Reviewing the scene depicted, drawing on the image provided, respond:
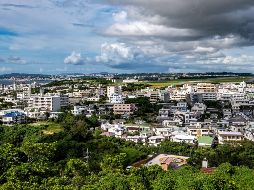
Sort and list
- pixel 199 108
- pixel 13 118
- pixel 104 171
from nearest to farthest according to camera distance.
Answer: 1. pixel 104 171
2. pixel 13 118
3. pixel 199 108

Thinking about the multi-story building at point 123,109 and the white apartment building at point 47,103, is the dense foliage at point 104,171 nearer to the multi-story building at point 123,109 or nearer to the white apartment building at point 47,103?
the multi-story building at point 123,109

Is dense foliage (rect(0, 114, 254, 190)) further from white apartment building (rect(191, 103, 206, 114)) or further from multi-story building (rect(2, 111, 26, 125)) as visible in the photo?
white apartment building (rect(191, 103, 206, 114))

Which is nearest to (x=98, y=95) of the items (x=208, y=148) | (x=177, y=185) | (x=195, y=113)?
(x=195, y=113)

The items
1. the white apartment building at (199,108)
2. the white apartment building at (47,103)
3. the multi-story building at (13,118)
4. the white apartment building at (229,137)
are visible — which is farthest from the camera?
the white apartment building at (47,103)

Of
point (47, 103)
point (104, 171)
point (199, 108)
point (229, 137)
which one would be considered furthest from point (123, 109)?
point (104, 171)

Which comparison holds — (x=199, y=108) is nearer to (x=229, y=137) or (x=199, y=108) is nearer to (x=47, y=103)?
(x=229, y=137)

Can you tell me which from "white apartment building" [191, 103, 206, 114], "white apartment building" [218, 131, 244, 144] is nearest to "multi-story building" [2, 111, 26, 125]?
"white apartment building" [191, 103, 206, 114]

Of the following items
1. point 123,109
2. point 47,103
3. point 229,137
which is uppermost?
point 47,103

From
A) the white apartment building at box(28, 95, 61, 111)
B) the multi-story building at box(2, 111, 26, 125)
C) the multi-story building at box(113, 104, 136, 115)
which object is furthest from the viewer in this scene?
the white apartment building at box(28, 95, 61, 111)

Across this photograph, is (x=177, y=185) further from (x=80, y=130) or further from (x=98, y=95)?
(x=98, y=95)

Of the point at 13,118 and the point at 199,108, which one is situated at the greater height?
the point at 199,108

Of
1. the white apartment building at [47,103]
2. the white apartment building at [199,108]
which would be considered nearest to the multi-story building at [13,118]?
the white apartment building at [47,103]
